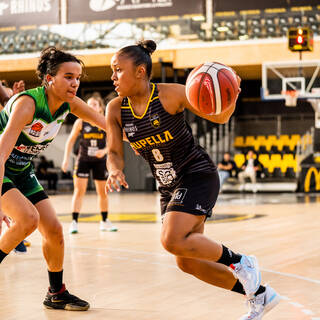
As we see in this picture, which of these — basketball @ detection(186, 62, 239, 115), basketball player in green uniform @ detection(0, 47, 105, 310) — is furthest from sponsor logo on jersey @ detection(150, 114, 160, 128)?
basketball player in green uniform @ detection(0, 47, 105, 310)

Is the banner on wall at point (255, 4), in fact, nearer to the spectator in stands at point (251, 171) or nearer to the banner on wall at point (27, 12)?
the spectator in stands at point (251, 171)

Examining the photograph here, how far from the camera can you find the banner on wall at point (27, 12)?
858 inches

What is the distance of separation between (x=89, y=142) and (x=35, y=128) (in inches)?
214

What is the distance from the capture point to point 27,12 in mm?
22062

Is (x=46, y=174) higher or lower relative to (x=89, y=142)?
lower

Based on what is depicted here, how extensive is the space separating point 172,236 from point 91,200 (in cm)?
1384

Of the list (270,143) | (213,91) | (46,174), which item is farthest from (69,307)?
(270,143)

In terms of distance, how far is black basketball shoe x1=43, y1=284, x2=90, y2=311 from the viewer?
4.81 meters

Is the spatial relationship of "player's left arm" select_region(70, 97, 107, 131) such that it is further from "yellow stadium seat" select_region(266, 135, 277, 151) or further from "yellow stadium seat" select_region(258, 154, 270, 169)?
"yellow stadium seat" select_region(266, 135, 277, 151)

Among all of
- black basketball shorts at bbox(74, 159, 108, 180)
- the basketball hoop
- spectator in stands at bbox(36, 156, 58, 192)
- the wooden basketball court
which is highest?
the basketball hoop

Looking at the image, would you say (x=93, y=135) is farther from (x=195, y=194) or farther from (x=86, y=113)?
(x=195, y=194)

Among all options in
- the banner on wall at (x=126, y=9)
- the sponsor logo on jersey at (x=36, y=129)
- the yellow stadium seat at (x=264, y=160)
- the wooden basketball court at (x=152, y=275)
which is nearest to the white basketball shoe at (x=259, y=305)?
the wooden basketball court at (x=152, y=275)

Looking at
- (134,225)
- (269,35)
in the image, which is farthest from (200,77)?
(269,35)

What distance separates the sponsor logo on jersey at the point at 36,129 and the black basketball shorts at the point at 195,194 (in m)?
1.03
